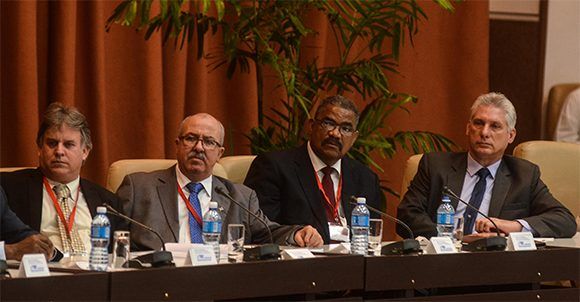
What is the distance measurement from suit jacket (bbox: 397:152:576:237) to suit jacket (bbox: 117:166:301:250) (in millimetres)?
800

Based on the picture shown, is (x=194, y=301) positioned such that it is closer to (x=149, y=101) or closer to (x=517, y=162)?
(x=517, y=162)

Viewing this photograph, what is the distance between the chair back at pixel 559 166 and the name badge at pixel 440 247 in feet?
6.15

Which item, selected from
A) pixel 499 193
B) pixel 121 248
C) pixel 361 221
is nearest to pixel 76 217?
pixel 121 248

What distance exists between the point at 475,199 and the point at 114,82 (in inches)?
93.5

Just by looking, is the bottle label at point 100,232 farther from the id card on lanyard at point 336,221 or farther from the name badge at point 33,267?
the id card on lanyard at point 336,221

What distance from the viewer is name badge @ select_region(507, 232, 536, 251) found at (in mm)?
4387

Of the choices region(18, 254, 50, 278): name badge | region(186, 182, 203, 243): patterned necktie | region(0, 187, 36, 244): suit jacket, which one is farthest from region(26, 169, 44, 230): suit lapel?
region(18, 254, 50, 278): name badge

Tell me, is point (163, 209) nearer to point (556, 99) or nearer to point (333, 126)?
point (333, 126)

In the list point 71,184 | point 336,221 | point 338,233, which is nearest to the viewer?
point 71,184

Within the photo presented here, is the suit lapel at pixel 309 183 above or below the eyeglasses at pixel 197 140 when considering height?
below

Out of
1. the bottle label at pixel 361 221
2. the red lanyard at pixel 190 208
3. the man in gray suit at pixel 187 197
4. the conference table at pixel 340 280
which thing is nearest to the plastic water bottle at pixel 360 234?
the bottle label at pixel 361 221

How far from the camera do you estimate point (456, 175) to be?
5305 millimetres

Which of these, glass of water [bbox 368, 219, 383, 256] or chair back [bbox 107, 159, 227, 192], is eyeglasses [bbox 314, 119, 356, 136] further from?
glass of water [bbox 368, 219, 383, 256]

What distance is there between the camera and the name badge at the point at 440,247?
13.8 ft
